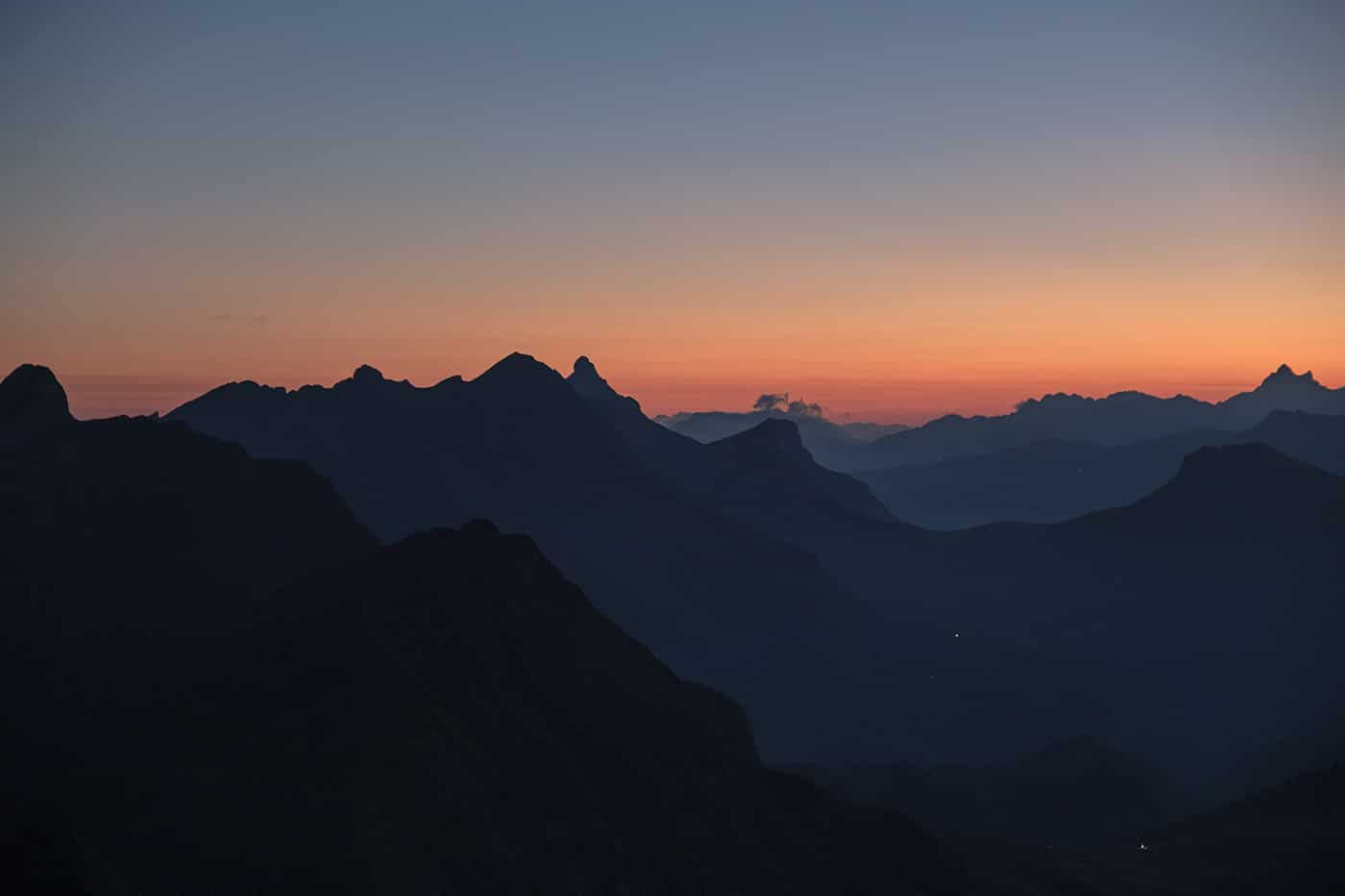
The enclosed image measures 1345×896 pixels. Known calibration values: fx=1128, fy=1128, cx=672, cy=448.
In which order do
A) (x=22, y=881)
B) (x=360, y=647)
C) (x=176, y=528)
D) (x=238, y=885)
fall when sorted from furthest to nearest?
1. (x=176, y=528)
2. (x=360, y=647)
3. (x=238, y=885)
4. (x=22, y=881)

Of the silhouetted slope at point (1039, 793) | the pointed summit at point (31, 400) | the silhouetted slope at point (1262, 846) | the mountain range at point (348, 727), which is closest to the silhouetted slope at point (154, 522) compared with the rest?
the mountain range at point (348, 727)

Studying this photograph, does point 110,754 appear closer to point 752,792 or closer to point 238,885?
point 238,885

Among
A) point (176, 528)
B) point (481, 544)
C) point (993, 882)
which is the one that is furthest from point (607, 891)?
point (176, 528)

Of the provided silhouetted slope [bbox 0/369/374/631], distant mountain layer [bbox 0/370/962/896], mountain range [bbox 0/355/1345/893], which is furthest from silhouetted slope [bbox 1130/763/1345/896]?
silhouetted slope [bbox 0/369/374/631]

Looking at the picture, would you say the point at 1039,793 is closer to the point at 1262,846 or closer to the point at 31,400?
the point at 1262,846

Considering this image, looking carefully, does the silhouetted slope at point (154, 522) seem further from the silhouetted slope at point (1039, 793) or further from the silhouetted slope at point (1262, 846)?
the silhouetted slope at point (1262, 846)

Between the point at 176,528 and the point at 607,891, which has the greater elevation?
the point at 176,528
